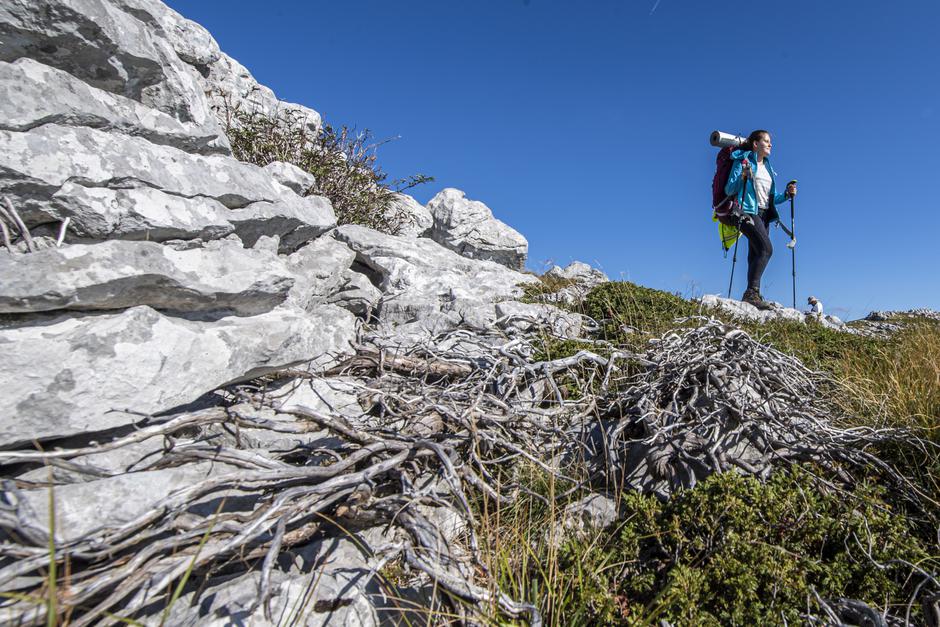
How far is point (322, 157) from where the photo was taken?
9438mm

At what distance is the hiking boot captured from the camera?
995 cm

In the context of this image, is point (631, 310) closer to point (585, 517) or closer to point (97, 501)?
point (585, 517)

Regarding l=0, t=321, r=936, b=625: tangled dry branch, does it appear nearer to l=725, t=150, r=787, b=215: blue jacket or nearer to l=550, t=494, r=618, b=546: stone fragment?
l=550, t=494, r=618, b=546: stone fragment

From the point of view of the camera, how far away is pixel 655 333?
5.72 metres

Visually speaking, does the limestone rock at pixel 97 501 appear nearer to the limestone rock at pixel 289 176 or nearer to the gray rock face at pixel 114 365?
the gray rock face at pixel 114 365

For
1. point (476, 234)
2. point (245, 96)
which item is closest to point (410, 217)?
point (476, 234)

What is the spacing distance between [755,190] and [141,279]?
10.7m

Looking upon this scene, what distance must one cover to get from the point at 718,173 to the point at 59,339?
11.3 metres

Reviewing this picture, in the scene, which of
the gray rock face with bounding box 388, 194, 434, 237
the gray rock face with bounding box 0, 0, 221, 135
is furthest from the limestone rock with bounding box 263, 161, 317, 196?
the gray rock face with bounding box 388, 194, 434, 237

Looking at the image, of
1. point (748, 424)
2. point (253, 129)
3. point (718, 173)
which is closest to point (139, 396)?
point (748, 424)

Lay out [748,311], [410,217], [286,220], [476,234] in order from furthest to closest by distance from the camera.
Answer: [476,234]
[410,217]
[748,311]
[286,220]

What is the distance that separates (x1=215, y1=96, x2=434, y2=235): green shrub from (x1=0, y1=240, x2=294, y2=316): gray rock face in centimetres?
474

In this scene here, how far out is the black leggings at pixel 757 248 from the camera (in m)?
9.55

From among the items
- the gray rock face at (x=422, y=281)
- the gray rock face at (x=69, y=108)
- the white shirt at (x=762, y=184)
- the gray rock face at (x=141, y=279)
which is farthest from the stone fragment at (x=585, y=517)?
the white shirt at (x=762, y=184)
